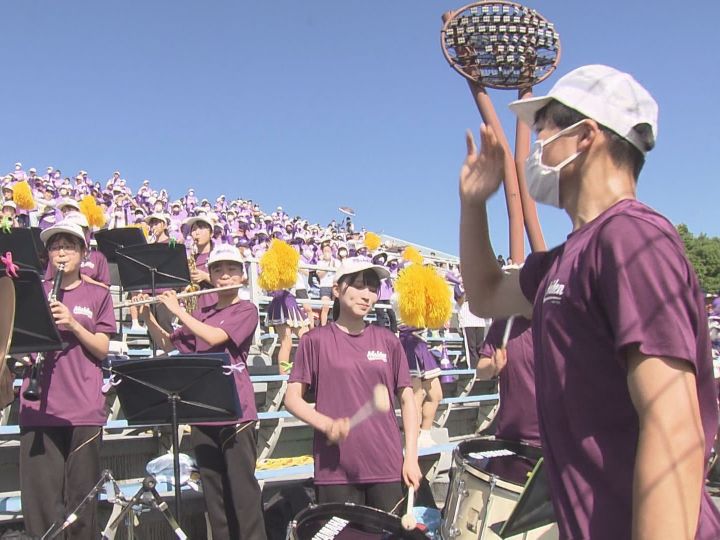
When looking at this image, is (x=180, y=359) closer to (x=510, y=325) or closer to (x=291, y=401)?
(x=291, y=401)

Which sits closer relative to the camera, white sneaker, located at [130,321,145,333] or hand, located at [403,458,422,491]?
hand, located at [403,458,422,491]

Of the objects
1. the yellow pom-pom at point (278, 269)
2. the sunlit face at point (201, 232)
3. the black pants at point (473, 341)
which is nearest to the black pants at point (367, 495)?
the sunlit face at point (201, 232)

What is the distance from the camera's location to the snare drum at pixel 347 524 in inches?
118

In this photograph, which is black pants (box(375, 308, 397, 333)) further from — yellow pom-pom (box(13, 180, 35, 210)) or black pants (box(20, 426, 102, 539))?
yellow pom-pom (box(13, 180, 35, 210))

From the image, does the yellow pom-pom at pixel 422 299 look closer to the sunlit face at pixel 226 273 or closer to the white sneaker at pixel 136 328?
the white sneaker at pixel 136 328

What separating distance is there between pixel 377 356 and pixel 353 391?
0.88ft

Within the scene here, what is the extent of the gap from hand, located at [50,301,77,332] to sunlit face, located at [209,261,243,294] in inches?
43.6

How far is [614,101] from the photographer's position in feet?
4.66

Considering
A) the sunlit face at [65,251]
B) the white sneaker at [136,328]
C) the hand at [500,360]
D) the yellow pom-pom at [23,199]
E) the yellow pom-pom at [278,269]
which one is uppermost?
the yellow pom-pom at [23,199]

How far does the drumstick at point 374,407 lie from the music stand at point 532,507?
4.53 feet

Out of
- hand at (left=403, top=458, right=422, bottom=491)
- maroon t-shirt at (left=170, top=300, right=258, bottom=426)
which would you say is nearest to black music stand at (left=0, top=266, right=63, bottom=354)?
maroon t-shirt at (left=170, top=300, right=258, bottom=426)

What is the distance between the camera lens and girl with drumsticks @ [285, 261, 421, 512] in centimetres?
383

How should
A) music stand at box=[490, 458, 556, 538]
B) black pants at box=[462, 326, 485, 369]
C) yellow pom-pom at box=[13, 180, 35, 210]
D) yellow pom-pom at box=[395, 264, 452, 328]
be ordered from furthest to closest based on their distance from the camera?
1. yellow pom-pom at box=[13, 180, 35, 210]
2. black pants at box=[462, 326, 485, 369]
3. yellow pom-pom at box=[395, 264, 452, 328]
4. music stand at box=[490, 458, 556, 538]

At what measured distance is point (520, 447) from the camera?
3629 millimetres
